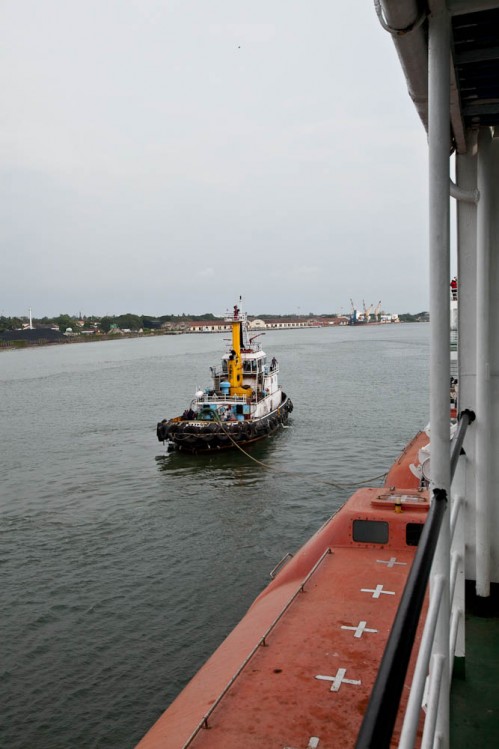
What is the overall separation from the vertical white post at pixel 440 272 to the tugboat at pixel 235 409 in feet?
73.3

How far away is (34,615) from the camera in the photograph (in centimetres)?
1171

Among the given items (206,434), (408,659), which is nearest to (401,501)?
(408,659)

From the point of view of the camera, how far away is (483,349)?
4.22m

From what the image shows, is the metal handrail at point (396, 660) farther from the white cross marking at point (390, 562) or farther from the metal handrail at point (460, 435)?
the white cross marking at point (390, 562)

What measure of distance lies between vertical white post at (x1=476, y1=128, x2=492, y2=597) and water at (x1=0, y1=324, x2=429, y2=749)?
631 centimetres

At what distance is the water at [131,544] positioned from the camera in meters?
9.30

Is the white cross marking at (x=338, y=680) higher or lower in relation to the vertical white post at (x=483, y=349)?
lower

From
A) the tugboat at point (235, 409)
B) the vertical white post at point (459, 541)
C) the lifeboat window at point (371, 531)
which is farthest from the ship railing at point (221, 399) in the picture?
the vertical white post at point (459, 541)

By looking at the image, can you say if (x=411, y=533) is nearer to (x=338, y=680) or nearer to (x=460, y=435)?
(x=338, y=680)

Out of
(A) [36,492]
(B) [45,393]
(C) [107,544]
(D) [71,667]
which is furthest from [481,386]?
(B) [45,393]

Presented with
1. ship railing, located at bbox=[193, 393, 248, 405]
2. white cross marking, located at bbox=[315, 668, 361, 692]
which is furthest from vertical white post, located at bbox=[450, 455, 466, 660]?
ship railing, located at bbox=[193, 393, 248, 405]

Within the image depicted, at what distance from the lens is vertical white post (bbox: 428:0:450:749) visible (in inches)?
89.3

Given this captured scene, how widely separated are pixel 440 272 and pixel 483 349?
2097 millimetres

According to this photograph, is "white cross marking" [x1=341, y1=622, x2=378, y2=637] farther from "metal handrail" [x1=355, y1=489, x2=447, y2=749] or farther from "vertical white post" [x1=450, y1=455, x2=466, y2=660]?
"metal handrail" [x1=355, y1=489, x2=447, y2=749]
